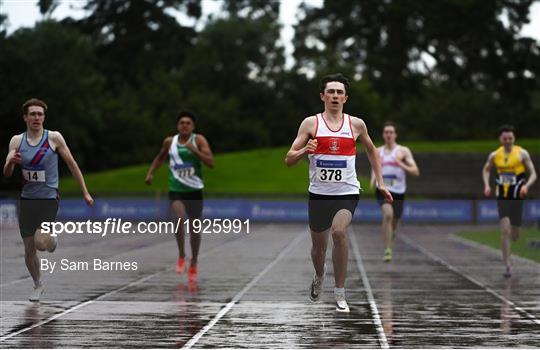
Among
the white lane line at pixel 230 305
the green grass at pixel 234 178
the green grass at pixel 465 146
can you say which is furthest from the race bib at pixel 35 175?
the green grass at pixel 465 146

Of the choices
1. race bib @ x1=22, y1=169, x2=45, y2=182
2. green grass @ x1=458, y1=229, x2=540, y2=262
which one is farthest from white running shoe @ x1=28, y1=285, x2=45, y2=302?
green grass @ x1=458, y1=229, x2=540, y2=262

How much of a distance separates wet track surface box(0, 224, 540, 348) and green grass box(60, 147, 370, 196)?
35452mm

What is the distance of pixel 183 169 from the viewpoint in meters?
16.0

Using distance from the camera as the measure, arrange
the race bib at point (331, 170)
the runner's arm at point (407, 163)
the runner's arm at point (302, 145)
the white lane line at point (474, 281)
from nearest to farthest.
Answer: the runner's arm at point (302, 145)
the race bib at point (331, 170)
the white lane line at point (474, 281)
the runner's arm at point (407, 163)

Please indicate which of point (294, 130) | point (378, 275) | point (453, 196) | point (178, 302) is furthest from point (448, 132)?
point (178, 302)

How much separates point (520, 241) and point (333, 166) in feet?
59.0

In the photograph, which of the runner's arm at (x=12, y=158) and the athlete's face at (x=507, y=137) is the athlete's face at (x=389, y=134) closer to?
the athlete's face at (x=507, y=137)

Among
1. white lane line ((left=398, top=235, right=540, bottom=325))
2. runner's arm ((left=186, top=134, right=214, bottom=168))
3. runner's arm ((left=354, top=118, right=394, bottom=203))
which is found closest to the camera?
runner's arm ((left=354, top=118, right=394, bottom=203))

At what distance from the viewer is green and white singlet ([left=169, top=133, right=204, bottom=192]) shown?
52.4ft

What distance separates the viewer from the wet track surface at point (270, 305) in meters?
9.87

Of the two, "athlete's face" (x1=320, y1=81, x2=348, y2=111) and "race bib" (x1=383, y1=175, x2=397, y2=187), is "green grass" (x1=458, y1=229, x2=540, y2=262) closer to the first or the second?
"race bib" (x1=383, y1=175, x2=397, y2=187)

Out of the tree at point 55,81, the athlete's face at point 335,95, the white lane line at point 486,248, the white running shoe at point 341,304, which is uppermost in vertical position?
the tree at point 55,81

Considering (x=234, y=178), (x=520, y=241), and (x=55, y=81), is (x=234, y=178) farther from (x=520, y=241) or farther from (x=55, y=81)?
(x=520, y=241)

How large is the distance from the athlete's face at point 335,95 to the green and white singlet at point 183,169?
5186 millimetres
